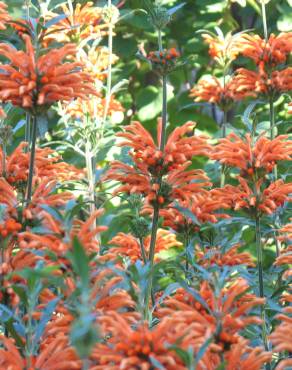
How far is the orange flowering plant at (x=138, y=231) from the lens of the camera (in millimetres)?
1656

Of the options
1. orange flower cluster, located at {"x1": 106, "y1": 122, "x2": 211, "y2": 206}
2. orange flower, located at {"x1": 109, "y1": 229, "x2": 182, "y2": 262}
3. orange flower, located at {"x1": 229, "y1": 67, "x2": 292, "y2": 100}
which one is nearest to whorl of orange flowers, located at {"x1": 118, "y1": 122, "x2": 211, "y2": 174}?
orange flower cluster, located at {"x1": 106, "y1": 122, "x2": 211, "y2": 206}

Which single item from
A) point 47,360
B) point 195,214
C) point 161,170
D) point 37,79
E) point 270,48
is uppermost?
point 270,48

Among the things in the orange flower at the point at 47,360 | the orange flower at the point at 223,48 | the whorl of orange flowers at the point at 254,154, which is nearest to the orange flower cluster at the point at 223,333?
the orange flower at the point at 47,360

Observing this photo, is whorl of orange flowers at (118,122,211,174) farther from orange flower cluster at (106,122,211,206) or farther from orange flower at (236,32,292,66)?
orange flower at (236,32,292,66)

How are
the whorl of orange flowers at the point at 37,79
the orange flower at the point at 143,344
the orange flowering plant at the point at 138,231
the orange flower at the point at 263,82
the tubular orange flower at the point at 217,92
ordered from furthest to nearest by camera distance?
the tubular orange flower at the point at 217,92, the orange flower at the point at 263,82, the whorl of orange flowers at the point at 37,79, the orange flowering plant at the point at 138,231, the orange flower at the point at 143,344

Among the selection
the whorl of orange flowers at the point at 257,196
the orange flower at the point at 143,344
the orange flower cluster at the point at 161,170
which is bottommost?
the orange flower at the point at 143,344

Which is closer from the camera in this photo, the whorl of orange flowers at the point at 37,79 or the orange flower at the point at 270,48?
the whorl of orange flowers at the point at 37,79

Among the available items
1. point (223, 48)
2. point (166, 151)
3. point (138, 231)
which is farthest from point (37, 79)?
point (223, 48)

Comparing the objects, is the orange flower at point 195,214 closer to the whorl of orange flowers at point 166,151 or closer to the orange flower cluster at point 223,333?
the whorl of orange flowers at point 166,151

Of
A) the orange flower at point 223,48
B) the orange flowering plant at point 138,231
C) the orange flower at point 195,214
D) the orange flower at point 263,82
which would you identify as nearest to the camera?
the orange flowering plant at point 138,231

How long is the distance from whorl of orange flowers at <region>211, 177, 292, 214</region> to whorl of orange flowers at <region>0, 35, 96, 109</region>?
68 cm

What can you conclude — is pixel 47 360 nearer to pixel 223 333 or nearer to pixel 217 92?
pixel 223 333

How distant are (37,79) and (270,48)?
1568mm

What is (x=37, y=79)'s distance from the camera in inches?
88.0
